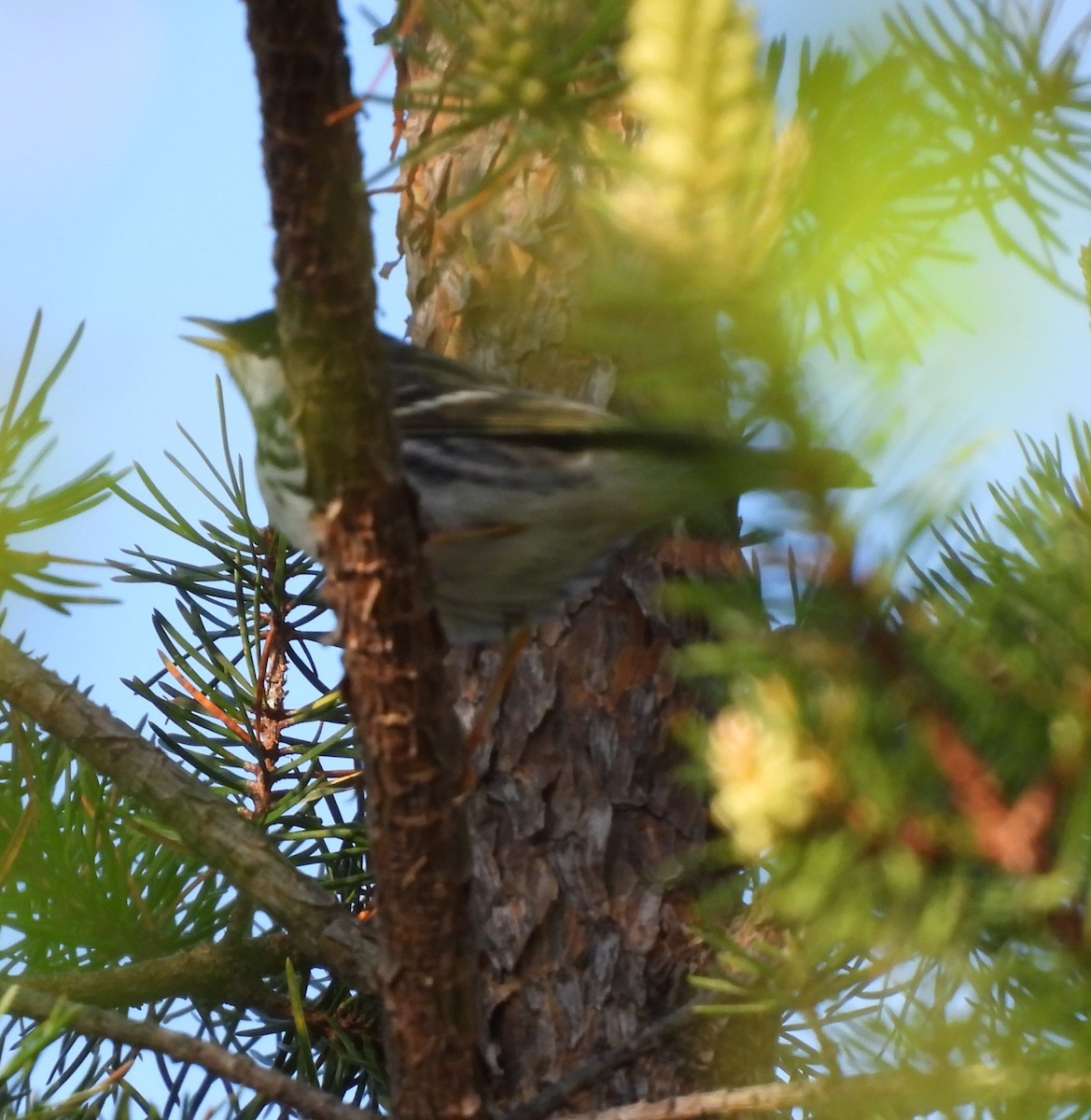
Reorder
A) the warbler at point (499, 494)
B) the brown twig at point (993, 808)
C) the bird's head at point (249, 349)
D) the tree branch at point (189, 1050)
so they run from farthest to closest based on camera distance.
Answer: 1. the bird's head at point (249, 349)
2. the warbler at point (499, 494)
3. the tree branch at point (189, 1050)
4. the brown twig at point (993, 808)

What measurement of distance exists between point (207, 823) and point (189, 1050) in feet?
1.61

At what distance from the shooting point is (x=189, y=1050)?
133 cm

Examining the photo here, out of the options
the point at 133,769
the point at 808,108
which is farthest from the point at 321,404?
the point at 133,769

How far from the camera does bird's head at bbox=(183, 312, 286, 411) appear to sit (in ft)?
8.44

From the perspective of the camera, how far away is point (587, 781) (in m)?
2.36

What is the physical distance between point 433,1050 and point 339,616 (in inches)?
18.0

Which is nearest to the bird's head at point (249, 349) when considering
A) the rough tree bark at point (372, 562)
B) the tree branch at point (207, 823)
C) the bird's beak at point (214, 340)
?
the bird's beak at point (214, 340)

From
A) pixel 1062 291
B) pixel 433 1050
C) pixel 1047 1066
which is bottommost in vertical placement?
pixel 1047 1066

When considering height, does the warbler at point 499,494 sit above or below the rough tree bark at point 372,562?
above

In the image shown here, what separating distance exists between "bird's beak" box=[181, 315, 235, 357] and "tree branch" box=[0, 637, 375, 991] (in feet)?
3.85

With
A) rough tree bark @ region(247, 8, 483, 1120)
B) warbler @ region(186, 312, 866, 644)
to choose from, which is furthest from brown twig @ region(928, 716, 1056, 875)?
warbler @ region(186, 312, 866, 644)

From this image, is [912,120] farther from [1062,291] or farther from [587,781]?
[587,781]

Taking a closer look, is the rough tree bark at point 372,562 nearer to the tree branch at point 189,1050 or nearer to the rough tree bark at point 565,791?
the tree branch at point 189,1050

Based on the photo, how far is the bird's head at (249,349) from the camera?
2.57 meters
